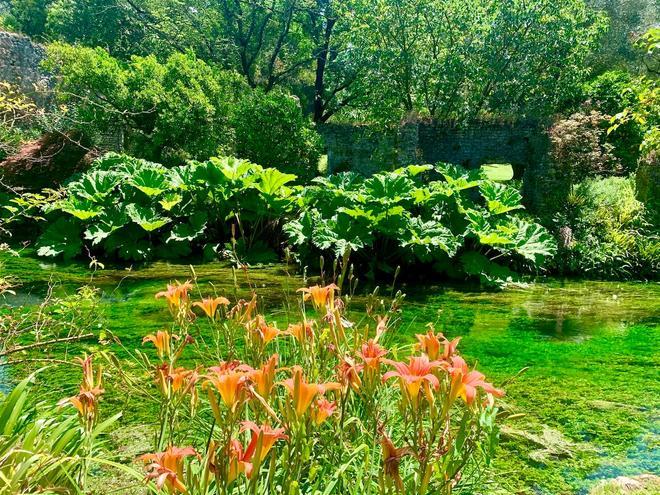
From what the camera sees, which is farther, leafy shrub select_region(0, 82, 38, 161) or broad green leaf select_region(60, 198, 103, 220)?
broad green leaf select_region(60, 198, 103, 220)

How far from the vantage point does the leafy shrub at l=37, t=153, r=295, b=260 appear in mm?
9469

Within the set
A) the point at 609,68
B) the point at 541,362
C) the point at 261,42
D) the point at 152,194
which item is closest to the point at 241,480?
the point at 541,362

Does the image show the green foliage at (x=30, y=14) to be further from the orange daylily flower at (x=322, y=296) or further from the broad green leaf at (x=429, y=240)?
the orange daylily flower at (x=322, y=296)

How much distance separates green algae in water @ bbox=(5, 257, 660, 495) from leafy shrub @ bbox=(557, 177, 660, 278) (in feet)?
1.92

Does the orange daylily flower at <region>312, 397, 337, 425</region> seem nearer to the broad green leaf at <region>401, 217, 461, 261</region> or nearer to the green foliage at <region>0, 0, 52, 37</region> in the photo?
the broad green leaf at <region>401, 217, 461, 261</region>

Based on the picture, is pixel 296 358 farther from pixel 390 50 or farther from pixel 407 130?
pixel 390 50

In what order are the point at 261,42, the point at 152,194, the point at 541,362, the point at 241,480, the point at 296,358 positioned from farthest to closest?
the point at 261,42
the point at 152,194
the point at 541,362
the point at 296,358
the point at 241,480

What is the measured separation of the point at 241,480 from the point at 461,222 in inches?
303

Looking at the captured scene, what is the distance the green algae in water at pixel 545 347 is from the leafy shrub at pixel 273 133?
4999mm

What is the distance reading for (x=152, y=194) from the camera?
32.4 feet

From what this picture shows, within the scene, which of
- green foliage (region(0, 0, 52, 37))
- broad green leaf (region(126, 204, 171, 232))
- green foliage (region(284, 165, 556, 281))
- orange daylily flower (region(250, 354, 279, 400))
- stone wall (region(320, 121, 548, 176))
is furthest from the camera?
green foliage (region(0, 0, 52, 37))

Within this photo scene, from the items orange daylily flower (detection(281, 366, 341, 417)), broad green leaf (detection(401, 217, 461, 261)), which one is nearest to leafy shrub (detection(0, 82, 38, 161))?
orange daylily flower (detection(281, 366, 341, 417))

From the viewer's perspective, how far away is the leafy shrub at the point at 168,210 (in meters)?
9.47

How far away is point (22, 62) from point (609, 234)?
18127mm
